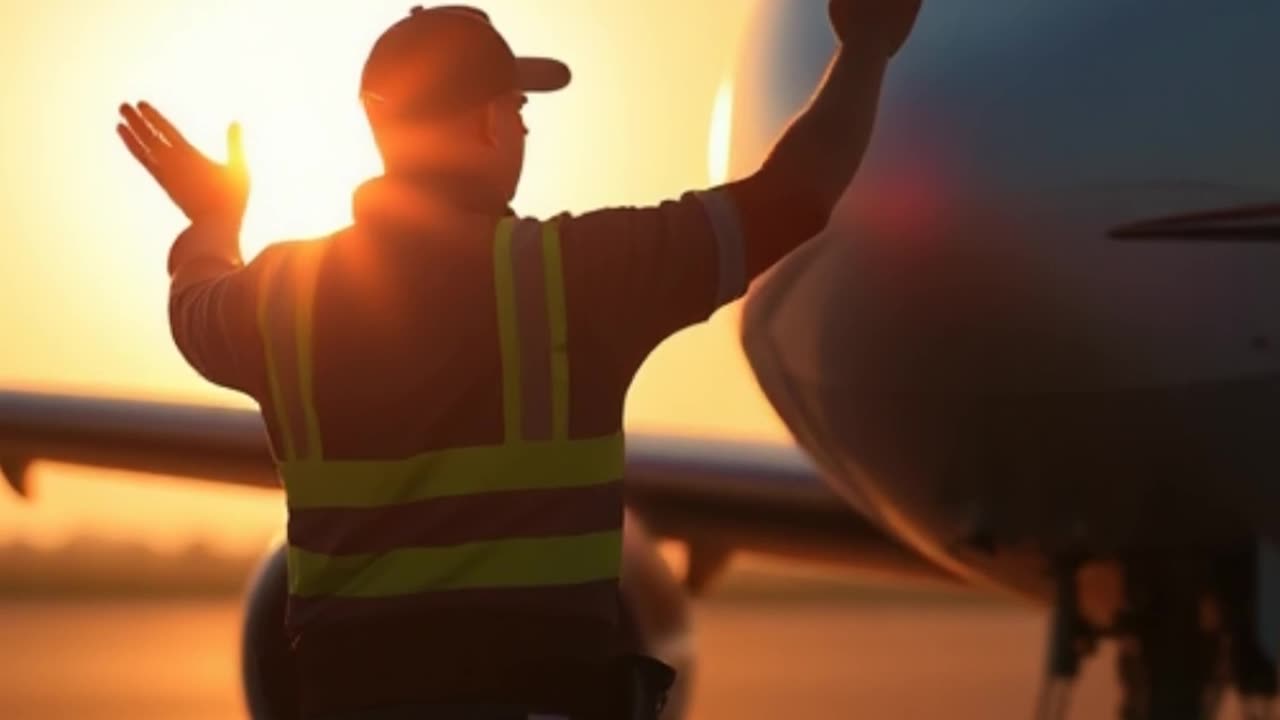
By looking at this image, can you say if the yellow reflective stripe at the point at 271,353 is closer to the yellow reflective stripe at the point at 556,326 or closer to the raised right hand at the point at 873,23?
the yellow reflective stripe at the point at 556,326

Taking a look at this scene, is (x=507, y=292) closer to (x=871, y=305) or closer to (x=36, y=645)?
(x=871, y=305)

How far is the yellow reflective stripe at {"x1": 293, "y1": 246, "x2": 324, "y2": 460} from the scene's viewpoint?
2.59 meters


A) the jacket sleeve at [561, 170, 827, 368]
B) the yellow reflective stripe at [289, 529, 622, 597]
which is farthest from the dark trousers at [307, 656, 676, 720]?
the jacket sleeve at [561, 170, 827, 368]

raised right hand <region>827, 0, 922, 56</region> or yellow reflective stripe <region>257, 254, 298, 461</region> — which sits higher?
raised right hand <region>827, 0, 922, 56</region>

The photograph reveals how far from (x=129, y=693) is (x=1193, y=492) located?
11968mm

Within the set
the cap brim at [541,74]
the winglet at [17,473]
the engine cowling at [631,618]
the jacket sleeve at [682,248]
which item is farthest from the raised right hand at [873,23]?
the winglet at [17,473]

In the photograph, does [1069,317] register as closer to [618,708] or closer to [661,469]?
[618,708]

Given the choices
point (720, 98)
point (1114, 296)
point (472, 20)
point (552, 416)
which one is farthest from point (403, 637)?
point (720, 98)

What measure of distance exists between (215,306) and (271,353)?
0.12 metres

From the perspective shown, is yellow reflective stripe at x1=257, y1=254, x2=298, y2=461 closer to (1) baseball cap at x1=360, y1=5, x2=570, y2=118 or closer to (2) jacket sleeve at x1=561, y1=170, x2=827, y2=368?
(1) baseball cap at x1=360, y1=5, x2=570, y2=118

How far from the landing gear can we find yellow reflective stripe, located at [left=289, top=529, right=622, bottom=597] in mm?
2281

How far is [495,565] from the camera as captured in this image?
8.29ft

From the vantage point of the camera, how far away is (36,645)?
1011 inches

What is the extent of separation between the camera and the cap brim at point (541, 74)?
272 centimetres
